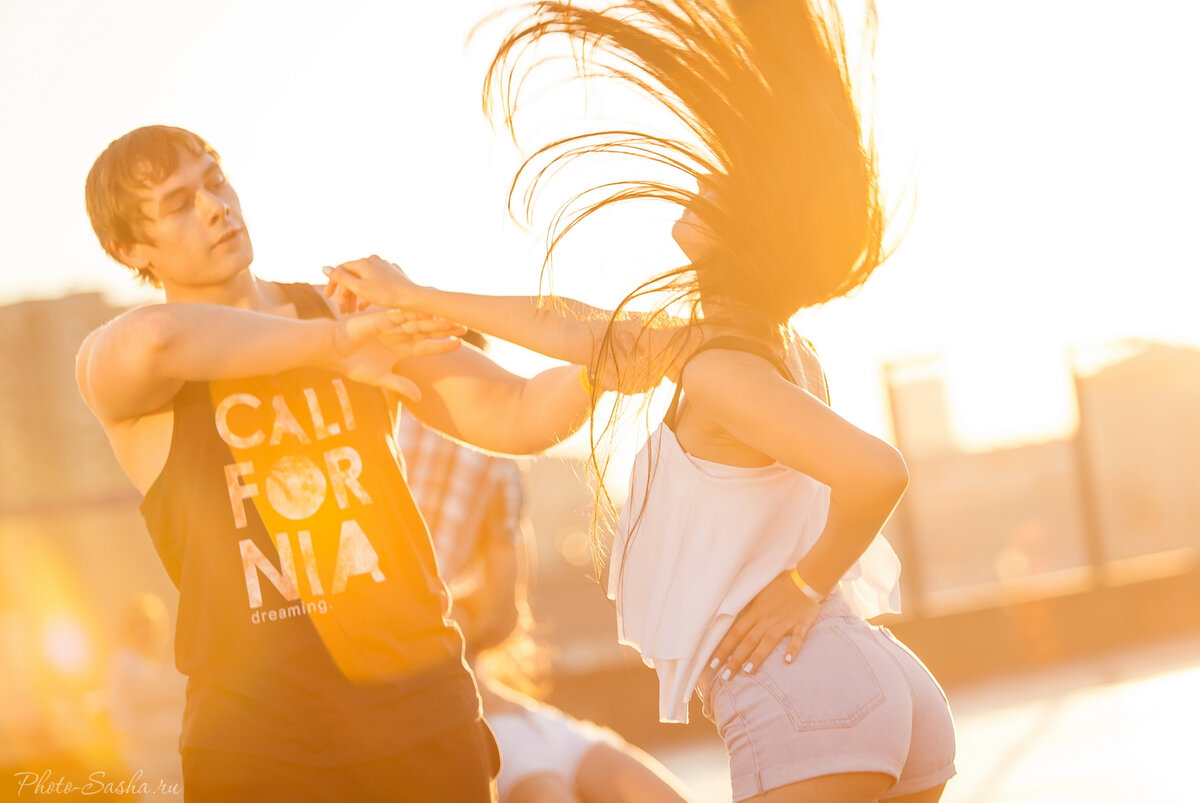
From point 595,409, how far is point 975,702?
6248mm

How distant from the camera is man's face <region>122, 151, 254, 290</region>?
229 centimetres

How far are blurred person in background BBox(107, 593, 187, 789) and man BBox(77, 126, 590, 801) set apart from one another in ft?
10.9

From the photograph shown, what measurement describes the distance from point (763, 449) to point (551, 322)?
533 millimetres

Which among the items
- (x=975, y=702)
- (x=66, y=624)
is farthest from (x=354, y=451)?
(x=975, y=702)

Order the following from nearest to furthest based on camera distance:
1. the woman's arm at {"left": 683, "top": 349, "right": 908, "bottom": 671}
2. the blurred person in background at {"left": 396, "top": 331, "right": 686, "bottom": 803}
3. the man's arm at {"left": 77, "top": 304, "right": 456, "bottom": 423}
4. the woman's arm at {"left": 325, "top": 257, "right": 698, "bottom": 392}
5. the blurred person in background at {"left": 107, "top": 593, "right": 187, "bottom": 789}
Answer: the woman's arm at {"left": 683, "top": 349, "right": 908, "bottom": 671}
the woman's arm at {"left": 325, "top": 257, "right": 698, "bottom": 392}
the man's arm at {"left": 77, "top": 304, "right": 456, "bottom": 423}
the blurred person in background at {"left": 396, "top": 331, "right": 686, "bottom": 803}
the blurred person in background at {"left": 107, "top": 593, "right": 187, "bottom": 789}

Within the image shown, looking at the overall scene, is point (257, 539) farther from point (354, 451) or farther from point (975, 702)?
point (975, 702)

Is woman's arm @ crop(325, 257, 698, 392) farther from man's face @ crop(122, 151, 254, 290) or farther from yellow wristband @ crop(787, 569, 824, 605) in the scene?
yellow wristband @ crop(787, 569, 824, 605)

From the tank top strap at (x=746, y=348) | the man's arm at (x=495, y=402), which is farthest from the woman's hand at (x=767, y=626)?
the man's arm at (x=495, y=402)

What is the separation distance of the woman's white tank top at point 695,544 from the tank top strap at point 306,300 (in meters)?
0.81

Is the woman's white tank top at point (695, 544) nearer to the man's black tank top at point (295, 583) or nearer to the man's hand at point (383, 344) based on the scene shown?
the man's black tank top at point (295, 583)

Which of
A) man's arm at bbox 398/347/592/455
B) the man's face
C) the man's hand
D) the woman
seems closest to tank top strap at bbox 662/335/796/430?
the woman

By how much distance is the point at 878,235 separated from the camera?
81.0 inches

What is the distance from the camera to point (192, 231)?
2307mm

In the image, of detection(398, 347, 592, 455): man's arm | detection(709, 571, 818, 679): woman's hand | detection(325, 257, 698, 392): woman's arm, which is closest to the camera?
detection(709, 571, 818, 679): woman's hand
